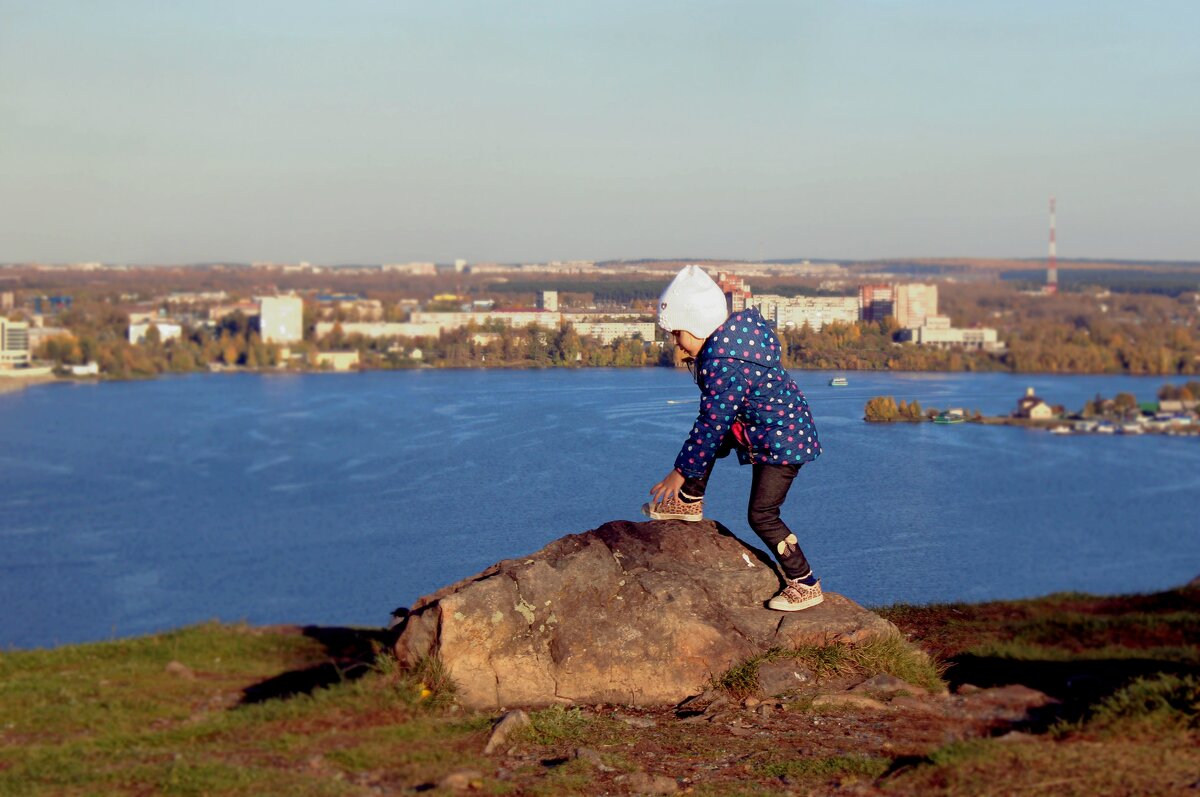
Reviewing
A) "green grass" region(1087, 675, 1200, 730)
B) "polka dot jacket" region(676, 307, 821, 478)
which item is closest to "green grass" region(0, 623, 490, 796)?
"polka dot jacket" region(676, 307, 821, 478)

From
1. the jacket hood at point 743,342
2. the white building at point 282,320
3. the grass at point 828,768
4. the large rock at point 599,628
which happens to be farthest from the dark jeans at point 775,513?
the white building at point 282,320

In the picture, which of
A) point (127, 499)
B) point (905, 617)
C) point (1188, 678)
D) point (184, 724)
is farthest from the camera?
point (127, 499)

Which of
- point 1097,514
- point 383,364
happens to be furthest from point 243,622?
point 383,364

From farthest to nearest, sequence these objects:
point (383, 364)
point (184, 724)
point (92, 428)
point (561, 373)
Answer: point (92, 428) → point (383, 364) → point (561, 373) → point (184, 724)

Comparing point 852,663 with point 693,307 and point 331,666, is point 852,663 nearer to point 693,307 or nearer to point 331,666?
point 693,307

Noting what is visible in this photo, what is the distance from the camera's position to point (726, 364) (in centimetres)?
601

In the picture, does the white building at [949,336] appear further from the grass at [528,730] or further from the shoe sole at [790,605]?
the shoe sole at [790,605]

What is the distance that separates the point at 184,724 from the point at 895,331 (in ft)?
36.8

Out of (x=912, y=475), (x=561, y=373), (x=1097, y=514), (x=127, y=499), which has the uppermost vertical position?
(x=561, y=373)

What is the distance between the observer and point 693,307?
6059 mm

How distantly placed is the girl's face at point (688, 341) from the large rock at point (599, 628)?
110 centimetres

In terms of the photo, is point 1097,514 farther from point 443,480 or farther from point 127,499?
point 127,499

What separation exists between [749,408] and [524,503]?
170 inches

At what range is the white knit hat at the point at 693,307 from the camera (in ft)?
19.9
